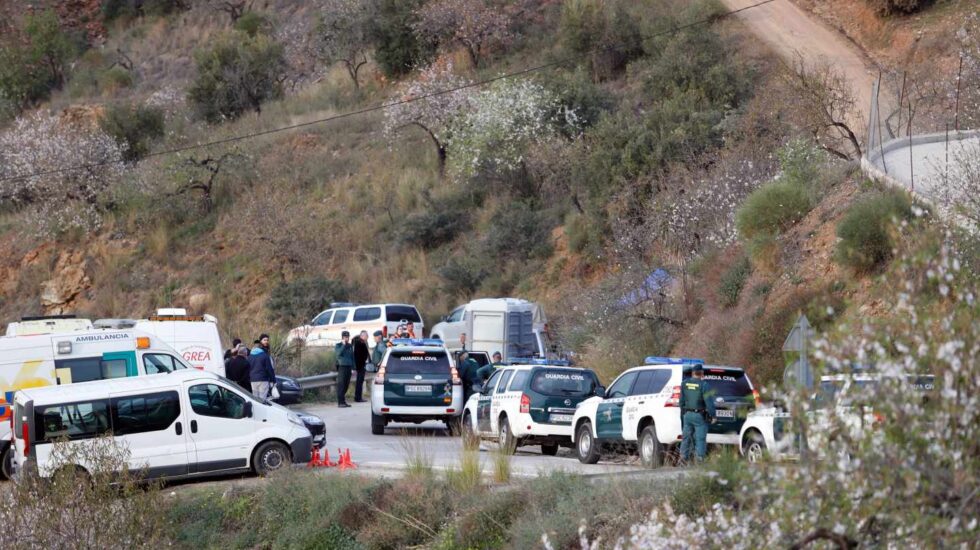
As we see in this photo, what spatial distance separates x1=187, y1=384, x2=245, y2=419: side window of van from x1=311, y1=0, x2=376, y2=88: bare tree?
145 ft

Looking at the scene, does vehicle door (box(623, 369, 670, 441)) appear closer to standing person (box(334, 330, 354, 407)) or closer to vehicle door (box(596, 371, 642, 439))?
vehicle door (box(596, 371, 642, 439))

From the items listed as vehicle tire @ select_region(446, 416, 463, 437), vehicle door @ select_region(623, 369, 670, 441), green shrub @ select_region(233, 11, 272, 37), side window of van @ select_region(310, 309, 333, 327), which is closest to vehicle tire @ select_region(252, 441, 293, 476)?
→ vehicle door @ select_region(623, 369, 670, 441)

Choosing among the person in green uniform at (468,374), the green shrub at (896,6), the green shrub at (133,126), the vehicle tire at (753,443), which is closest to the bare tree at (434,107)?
the green shrub at (133,126)

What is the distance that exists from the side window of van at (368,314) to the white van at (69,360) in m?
15.2

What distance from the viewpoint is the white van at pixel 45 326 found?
22.3 meters

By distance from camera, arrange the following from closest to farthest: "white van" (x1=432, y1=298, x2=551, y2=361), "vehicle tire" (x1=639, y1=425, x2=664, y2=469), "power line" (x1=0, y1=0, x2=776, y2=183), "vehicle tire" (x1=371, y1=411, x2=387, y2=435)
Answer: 1. "vehicle tire" (x1=639, y1=425, x2=664, y2=469)
2. "vehicle tire" (x1=371, y1=411, x2=387, y2=435)
3. "white van" (x1=432, y1=298, x2=551, y2=361)
4. "power line" (x1=0, y1=0, x2=776, y2=183)

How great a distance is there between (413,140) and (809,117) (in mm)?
22518

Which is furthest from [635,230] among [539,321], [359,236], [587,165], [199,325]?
[359,236]

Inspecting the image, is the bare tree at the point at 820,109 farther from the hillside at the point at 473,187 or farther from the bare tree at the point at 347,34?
the bare tree at the point at 347,34

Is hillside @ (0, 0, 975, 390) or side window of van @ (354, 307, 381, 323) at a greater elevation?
hillside @ (0, 0, 975, 390)

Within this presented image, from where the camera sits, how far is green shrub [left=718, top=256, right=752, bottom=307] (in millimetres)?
27047

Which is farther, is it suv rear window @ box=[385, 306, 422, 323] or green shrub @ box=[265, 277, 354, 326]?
green shrub @ box=[265, 277, 354, 326]

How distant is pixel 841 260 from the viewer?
76.7 feet

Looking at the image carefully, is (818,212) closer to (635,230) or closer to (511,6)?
(635,230)
